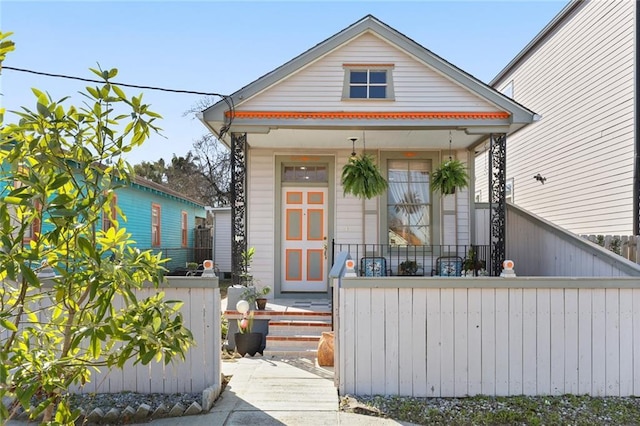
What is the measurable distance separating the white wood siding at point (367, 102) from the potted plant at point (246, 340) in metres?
3.53

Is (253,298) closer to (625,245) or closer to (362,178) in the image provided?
(362,178)

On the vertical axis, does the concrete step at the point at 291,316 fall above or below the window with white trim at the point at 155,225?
below

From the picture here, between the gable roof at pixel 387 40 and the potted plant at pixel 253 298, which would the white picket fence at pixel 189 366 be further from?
the gable roof at pixel 387 40

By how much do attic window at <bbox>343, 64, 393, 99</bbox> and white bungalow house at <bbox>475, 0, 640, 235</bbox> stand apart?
516cm

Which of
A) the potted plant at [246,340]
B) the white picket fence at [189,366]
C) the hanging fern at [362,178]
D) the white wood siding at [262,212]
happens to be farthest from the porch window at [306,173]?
the white picket fence at [189,366]

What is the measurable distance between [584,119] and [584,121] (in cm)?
5

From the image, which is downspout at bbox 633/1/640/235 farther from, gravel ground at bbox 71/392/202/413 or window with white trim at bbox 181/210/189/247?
window with white trim at bbox 181/210/189/247

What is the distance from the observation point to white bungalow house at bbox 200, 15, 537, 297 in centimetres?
784

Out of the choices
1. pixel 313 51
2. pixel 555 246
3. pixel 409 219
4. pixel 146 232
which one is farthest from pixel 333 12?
pixel 146 232

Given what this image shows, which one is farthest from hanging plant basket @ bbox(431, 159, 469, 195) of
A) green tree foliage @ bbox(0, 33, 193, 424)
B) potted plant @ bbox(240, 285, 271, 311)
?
green tree foliage @ bbox(0, 33, 193, 424)

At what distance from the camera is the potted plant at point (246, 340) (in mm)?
6703

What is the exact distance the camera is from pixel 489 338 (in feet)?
16.1

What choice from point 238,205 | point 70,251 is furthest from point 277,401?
point 238,205

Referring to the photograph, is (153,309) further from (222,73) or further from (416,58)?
(222,73)
